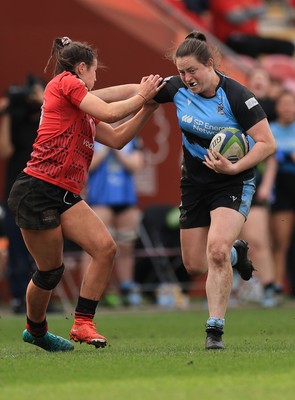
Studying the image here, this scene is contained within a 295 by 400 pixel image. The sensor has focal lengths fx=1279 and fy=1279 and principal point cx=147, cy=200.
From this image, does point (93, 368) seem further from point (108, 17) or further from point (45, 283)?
point (108, 17)

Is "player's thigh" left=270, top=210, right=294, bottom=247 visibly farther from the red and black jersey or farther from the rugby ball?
the red and black jersey

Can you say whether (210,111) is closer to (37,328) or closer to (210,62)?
(210,62)

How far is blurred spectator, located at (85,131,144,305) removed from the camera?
1446 cm

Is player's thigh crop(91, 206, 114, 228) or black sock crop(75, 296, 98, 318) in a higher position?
player's thigh crop(91, 206, 114, 228)

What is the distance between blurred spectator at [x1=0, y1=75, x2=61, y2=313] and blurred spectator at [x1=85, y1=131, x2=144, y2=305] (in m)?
0.85

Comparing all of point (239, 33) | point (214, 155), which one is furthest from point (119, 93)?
point (239, 33)

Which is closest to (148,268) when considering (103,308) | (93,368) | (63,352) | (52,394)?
(103,308)

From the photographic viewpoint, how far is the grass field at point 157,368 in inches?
253

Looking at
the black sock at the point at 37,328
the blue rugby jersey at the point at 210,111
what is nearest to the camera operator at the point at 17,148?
the blue rugby jersey at the point at 210,111

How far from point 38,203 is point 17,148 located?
5.71 meters

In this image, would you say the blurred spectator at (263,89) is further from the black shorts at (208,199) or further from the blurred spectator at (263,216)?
the black shorts at (208,199)

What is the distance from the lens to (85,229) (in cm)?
851

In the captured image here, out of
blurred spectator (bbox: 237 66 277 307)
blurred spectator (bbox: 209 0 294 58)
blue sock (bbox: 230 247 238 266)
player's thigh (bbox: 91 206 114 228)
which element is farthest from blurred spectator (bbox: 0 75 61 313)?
blue sock (bbox: 230 247 238 266)

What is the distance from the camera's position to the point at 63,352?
869 cm
